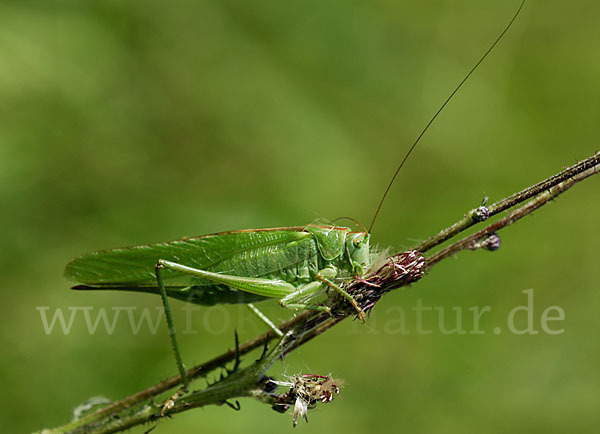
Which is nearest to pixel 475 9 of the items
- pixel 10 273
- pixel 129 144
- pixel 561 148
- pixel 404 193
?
pixel 561 148

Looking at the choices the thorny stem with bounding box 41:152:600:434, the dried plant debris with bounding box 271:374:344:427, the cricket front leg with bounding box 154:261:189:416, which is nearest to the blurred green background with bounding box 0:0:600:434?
the cricket front leg with bounding box 154:261:189:416

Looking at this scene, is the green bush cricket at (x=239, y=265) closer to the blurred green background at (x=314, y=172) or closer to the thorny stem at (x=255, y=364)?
the blurred green background at (x=314, y=172)

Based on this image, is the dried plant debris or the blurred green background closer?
the dried plant debris

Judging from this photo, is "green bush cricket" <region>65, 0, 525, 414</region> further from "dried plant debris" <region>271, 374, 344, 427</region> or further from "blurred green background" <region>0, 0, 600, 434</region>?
"dried plant debris" <region>271, 374, 344, 427</region>

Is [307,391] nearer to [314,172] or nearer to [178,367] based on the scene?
[178,367]

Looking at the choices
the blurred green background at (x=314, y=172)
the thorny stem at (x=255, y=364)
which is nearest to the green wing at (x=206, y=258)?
the blurred green background at (x=314, y=172)

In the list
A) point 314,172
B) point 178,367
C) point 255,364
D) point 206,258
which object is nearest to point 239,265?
point 206,258
